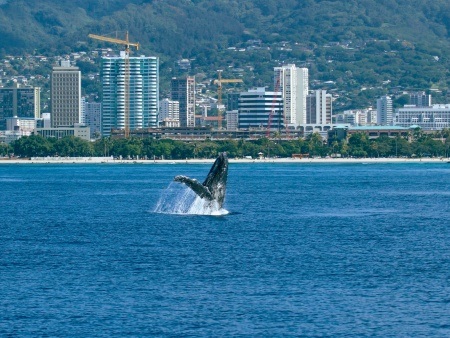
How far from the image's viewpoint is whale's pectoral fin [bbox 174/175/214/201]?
287 ft

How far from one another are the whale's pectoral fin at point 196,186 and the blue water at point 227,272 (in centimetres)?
183

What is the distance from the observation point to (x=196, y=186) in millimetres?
91125

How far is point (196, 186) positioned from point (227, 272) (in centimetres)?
2550

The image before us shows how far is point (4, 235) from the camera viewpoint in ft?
286

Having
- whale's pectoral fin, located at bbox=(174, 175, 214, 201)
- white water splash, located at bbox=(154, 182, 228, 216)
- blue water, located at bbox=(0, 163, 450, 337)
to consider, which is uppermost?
whale's pectoral fin, located at bbox=(174, 175, 214, 201)

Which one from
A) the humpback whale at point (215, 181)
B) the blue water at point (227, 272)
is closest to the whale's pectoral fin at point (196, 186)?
the humpback whale at point (215, 181)

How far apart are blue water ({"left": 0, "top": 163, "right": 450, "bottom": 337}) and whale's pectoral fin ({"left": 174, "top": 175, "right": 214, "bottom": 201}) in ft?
6.01

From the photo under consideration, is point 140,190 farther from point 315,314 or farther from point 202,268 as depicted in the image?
point 315,314

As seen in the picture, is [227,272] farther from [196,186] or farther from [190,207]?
[190,207]

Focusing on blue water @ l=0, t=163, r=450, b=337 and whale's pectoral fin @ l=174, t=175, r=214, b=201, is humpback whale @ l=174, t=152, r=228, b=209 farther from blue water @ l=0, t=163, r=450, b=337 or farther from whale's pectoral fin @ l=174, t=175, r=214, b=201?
blue water @ l=0, t=163, r=450, b=337

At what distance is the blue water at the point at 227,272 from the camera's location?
53156 mm

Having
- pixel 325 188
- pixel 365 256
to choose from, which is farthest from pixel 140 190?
pixel 365 256

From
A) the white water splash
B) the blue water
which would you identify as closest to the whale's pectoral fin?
the blue water

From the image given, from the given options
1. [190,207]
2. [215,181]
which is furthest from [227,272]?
[190,207]
